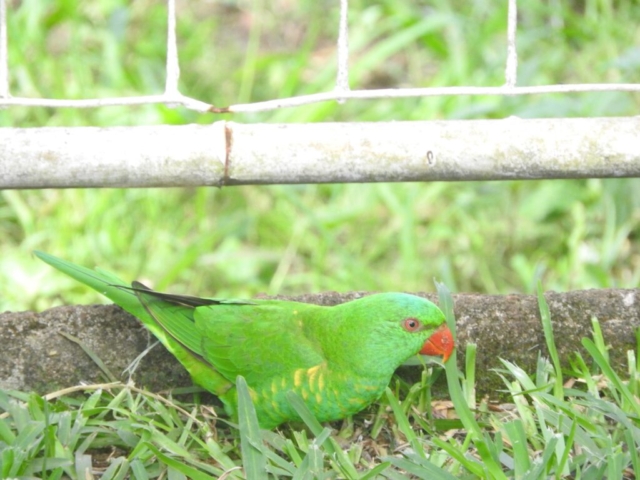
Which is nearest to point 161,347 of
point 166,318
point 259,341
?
point 166,318

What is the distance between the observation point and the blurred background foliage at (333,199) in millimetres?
3486

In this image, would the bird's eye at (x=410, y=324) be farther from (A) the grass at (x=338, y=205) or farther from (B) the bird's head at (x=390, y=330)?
(A) the grass at (x=338, y=205)

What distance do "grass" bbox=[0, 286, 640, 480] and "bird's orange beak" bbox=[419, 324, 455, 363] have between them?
9 cm

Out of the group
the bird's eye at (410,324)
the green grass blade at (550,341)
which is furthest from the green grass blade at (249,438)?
the green grass blade at (550,341)

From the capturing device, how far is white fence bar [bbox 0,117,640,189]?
1.93m

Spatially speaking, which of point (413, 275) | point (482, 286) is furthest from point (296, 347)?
point (482, 286)

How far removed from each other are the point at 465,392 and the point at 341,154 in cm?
62

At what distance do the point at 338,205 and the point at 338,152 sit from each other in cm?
186

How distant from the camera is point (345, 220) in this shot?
356 centimetres

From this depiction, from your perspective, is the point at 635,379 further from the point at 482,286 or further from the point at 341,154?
the point at 482,286

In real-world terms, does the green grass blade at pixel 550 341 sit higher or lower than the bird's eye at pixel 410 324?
lower

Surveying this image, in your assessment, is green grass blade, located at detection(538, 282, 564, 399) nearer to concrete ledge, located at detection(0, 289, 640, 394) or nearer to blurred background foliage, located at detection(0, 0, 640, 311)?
concrete ledge, located at detection(0, 289, 640, 394)

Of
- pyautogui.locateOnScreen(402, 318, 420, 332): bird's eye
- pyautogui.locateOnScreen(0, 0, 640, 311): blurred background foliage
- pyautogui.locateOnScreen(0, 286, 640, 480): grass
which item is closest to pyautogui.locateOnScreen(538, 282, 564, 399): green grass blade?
pyautogui.locateOnScreen(0, 286, 640, 480): grass

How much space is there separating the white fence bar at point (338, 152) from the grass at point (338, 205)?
44cm
